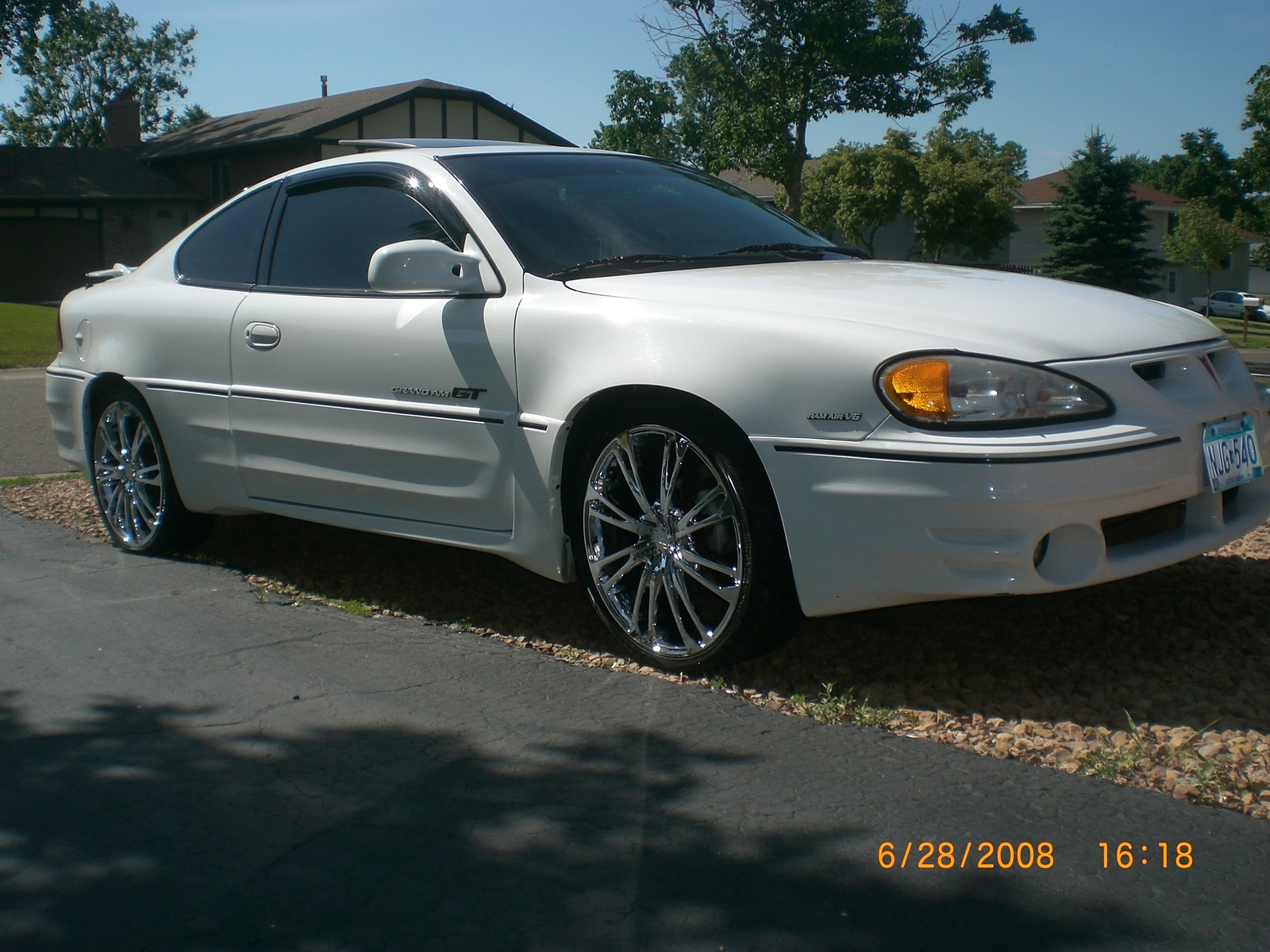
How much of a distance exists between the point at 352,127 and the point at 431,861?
33669 millimetres


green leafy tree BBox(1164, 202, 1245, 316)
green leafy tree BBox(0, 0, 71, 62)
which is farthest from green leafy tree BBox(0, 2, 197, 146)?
green leafy tree BBox(1164, 202, 1245, 316)

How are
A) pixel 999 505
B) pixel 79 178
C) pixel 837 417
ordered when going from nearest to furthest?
pixel 999 505 < pixel 837 417 < pixel 79 178

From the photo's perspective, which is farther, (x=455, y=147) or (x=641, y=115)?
(x=641, y=115)

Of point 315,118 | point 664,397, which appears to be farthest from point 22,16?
point 664,397

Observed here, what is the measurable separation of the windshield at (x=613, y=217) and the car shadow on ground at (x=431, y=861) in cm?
173

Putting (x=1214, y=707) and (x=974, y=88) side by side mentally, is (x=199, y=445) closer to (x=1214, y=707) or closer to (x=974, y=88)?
(x=1214, y=707)

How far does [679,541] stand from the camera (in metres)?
3.81

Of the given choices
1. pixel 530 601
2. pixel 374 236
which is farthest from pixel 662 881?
pixel 374 236

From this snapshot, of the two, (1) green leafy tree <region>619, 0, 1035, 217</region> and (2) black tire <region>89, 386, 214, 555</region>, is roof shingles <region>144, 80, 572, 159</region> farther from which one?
(2) black tire <region>89, 386, 214, 555</region>

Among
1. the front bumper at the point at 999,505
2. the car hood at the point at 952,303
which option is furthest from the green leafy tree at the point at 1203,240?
the front bumper at the point at 999,505

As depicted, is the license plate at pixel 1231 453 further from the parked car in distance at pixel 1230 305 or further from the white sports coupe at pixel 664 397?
the parked car in distance at pixel 1230 305

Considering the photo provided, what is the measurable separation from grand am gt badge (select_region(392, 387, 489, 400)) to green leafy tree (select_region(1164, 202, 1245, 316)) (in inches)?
1718

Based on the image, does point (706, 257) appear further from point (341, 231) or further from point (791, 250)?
point (341, 231)

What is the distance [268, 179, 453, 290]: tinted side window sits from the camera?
469 cm
